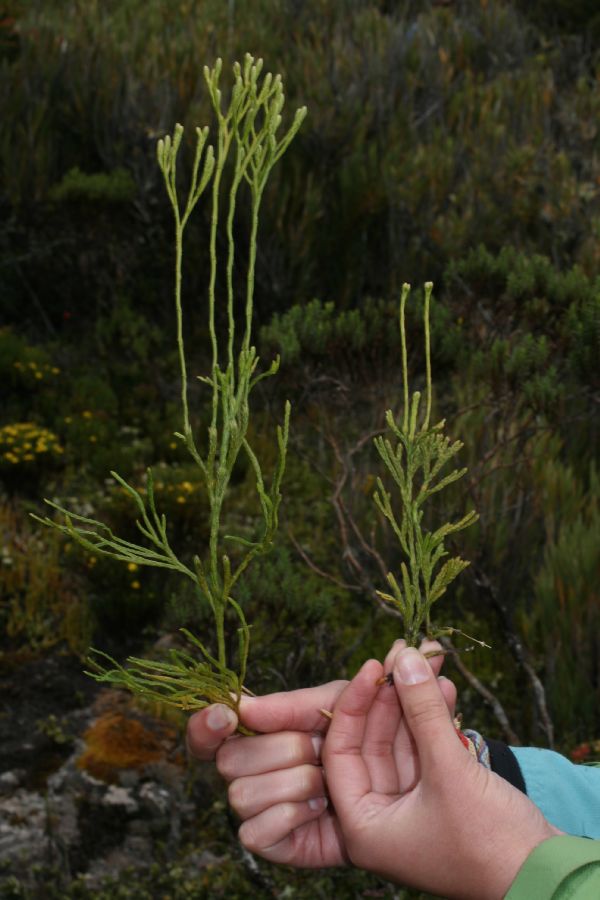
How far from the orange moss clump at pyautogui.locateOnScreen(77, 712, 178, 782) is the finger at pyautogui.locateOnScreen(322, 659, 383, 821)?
253 cm

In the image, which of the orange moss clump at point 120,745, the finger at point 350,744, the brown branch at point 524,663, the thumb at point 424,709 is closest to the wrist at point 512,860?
the thumb at point 424,709

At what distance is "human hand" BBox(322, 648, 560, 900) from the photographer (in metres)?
1.14

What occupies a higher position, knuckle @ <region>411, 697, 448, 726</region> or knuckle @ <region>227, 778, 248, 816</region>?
knuckle @ <region>411, 697, 448, 726</region>

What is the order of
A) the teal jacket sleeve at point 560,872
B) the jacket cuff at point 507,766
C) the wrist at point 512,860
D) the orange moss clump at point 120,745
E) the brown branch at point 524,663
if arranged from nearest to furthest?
1. the teal jacket sleeve at point 560,872
2. the wrist at point 512,860
3. the jacket cuff at point 507,766
4. the brown branch at point 524,663
5. the orange moss clump at point 120,745

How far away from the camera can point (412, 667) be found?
121cm

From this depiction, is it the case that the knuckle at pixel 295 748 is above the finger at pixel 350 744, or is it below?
below

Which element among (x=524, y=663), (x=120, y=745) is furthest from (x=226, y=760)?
(x=120, y=745)

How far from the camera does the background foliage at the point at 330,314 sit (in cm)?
373

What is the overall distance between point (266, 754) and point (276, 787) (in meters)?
0.05

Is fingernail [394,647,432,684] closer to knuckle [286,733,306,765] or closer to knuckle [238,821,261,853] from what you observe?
knuckle [286,733,306,765]

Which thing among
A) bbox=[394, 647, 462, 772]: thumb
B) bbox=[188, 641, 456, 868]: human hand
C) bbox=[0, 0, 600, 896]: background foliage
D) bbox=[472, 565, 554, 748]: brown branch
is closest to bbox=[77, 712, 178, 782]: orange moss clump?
bbox=[0, 0, 600, 896]: background foliage

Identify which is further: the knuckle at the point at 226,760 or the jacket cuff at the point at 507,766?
the jacket cuff at the point at 507,766

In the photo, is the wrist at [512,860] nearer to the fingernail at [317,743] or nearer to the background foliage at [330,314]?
the fingernail at [317,743]

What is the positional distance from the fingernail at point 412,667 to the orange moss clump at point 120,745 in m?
2.72
